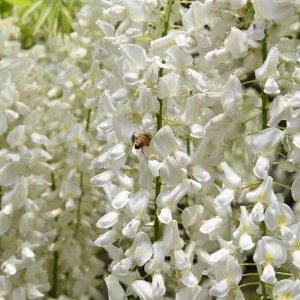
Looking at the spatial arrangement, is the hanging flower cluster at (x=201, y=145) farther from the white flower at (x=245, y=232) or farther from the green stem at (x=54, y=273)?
the green stem at (x=54, y=273)

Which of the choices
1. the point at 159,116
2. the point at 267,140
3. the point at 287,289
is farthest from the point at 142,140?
the point at 287,289

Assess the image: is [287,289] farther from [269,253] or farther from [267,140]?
[267,140]

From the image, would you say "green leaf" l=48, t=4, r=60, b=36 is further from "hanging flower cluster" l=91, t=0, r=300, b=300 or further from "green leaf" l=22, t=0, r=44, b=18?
"hanging flower cluster" l=91, t=0, r=300, b=300

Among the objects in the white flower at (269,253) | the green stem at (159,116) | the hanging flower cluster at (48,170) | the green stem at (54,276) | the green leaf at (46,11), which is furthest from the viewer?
the green stem at (54,276)

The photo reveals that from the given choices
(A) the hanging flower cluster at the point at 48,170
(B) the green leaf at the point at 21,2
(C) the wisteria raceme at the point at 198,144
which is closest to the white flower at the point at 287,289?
(C) the wisteria raceme at the point at 198,144

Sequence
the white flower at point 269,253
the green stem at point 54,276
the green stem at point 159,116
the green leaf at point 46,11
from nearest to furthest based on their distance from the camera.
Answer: the white flower at point 269,253 < the green stem at point 159,116 < the green leaf at point 46,11 < the green stem at point 54,276

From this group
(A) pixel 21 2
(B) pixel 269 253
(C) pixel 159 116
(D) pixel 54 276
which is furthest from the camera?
(D) pixel 54 276

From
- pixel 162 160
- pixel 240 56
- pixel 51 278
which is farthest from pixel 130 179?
pixel 51 278

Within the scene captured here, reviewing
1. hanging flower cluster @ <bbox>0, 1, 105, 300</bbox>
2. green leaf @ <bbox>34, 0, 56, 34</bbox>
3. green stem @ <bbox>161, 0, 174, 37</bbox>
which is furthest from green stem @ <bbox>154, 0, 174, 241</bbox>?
green leaf @ <bbox>34, 0, 56, 34</bbox>
